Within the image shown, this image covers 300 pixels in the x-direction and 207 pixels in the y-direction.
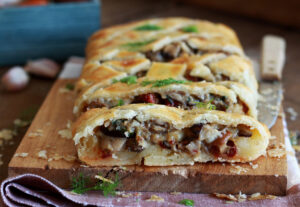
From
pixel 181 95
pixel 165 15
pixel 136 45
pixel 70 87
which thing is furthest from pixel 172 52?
pixel 165 15

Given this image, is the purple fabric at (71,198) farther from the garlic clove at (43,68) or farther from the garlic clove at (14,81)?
the garlic clove at (43,68)

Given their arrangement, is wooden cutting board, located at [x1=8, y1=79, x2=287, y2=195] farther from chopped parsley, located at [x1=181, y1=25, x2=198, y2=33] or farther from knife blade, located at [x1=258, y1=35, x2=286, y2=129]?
chopped parsley, located at [x1=181, y1=25, x2=198, y2=33]

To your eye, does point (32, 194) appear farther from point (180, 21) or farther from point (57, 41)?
point (57, 41)

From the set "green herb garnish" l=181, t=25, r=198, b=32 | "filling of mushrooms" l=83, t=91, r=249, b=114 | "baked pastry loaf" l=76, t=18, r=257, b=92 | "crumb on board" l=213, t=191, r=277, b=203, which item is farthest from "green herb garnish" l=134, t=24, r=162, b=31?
"crumb on board" l=213, t=191, r=277, b=203

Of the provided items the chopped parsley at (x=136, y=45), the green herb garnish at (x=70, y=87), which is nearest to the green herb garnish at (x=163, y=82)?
the chopped parsley at (x=136, y=45)

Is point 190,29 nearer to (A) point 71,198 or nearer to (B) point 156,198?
(B) point 156,198

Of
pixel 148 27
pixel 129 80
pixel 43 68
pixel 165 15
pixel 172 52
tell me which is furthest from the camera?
pixel 165 15
